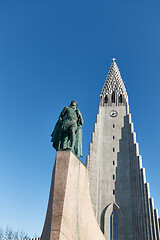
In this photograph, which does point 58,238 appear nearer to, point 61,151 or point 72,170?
point 72,170

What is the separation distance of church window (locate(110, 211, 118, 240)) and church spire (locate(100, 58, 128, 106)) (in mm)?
18847

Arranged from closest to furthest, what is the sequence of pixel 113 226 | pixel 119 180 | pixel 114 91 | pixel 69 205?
pixel 69 205, pixel 113 226, pixel 119 180, pixel 114 91

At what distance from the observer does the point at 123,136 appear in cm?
3606

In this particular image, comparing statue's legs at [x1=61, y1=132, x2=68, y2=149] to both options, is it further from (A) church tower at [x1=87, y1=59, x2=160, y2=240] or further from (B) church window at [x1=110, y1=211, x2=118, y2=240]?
→ (B) church window at [x1=110, y1=211, x2=118, y2=240]

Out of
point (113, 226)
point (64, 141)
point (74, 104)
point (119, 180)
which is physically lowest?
point (64, 141)

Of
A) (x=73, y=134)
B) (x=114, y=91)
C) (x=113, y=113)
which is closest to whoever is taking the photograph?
(x=73, y=134)

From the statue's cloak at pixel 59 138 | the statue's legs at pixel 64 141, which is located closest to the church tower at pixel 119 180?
the statue's cloak at pixel 59 138

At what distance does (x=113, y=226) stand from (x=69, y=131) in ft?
77.2

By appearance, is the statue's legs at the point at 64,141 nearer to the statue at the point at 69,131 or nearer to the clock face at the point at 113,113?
the statue at the point at 69,131

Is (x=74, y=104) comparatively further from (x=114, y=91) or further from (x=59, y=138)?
(x=114, y=91)

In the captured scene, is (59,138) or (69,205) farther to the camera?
(59,138)

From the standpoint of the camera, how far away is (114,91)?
4375 cm

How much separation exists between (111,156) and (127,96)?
45.4 feet

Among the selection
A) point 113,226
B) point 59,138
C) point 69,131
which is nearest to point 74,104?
point 69,131
